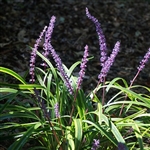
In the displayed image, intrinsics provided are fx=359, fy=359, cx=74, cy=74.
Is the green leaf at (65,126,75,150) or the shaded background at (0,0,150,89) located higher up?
the shaded background at (0,0,150,89)

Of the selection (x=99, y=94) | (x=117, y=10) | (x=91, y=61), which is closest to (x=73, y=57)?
(x=91, y=61)

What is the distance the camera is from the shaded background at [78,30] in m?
4.39

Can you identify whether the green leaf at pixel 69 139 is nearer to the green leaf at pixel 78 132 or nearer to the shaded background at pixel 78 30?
the green leaf at pixel 78 132

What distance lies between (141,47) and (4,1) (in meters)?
2.19

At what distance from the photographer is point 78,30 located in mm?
5277

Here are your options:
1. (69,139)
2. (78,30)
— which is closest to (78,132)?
(69,139)

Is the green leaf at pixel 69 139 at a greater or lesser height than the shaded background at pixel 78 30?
lesser

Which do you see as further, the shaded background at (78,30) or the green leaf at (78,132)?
the shaded background at (78,30)

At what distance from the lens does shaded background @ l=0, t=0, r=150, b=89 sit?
4.39 metres

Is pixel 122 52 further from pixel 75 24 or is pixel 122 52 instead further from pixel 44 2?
pixel 44 2

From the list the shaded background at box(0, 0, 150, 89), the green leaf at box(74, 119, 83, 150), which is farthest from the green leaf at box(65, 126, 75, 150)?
the shaded background at box(0, 0, 150, 89)

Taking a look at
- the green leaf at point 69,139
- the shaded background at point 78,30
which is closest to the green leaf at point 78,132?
the green leaf at point 69,139

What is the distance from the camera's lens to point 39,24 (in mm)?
5180

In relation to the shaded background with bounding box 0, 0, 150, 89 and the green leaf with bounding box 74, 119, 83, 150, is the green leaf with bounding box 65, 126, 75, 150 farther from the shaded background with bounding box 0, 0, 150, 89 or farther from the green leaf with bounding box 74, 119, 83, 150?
the shaded background with bounding box 0, 0, 150, 89
